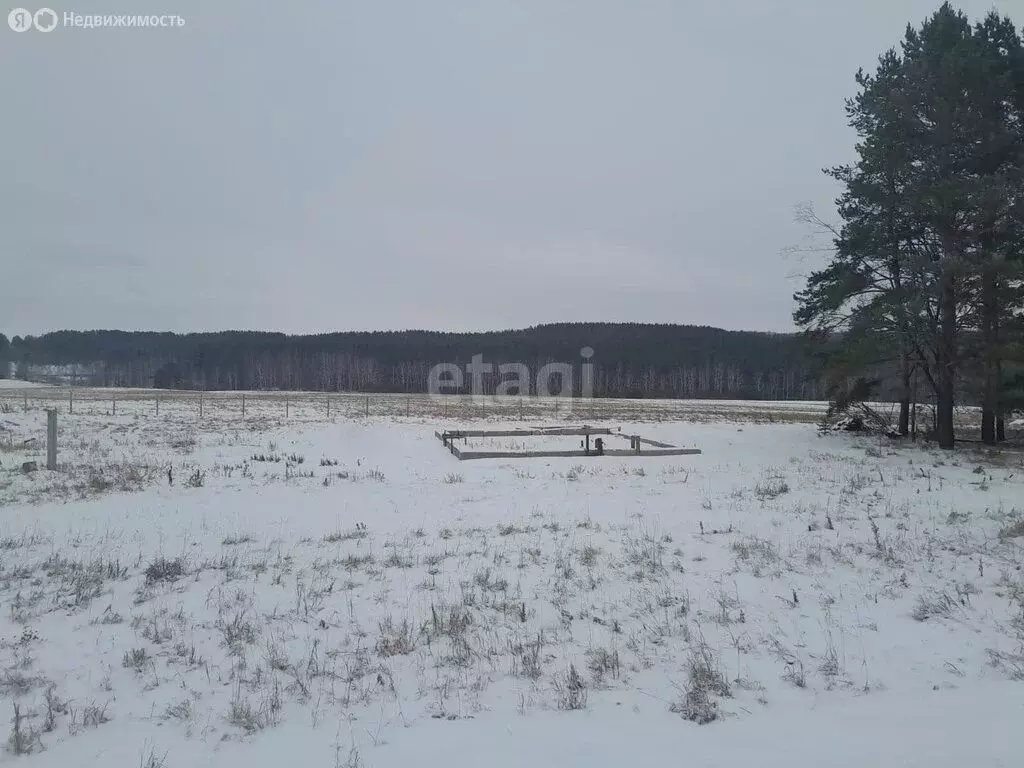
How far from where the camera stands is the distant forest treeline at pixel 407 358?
10481cm

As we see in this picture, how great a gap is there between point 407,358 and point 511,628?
11739 cm

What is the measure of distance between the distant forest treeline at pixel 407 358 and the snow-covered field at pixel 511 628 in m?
85.2

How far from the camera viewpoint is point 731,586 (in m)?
6.49

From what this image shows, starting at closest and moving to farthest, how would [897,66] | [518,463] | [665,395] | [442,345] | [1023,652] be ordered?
1. [1023,652]
2. [518,463]
3. [897,66]
4. [665,395]
5. [442,345]

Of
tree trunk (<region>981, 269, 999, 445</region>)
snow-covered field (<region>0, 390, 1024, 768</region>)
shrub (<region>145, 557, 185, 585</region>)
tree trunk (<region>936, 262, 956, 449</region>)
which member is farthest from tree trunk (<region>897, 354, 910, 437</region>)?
shrub (<region>145, 557, 185, 585</region>)

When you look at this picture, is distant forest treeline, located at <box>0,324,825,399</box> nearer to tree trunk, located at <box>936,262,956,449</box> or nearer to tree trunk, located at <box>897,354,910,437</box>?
tree trunk, located at <box>897,354,910,437</box>

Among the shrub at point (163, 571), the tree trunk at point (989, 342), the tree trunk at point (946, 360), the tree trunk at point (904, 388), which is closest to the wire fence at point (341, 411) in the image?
the tree trunk at point (904, 388)

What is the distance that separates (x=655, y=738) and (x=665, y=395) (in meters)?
93.9

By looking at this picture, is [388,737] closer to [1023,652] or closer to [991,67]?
[1023,652]

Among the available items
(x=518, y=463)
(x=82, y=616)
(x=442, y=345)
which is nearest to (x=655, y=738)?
(x=82, y=616)

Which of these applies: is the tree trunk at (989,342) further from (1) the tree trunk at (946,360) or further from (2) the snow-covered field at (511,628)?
(2) the snow-covered field at (511,628)

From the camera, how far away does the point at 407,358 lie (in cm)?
12069

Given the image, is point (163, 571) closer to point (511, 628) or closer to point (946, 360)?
point (511, 628)

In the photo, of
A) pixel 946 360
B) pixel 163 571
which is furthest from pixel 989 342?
pixel 163 571
